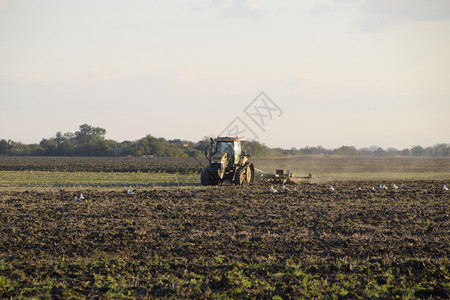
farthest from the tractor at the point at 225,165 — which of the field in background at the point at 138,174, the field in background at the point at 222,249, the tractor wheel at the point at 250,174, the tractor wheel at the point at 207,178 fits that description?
the field in background at the point at 222,249

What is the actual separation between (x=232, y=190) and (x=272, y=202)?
12.4 ft

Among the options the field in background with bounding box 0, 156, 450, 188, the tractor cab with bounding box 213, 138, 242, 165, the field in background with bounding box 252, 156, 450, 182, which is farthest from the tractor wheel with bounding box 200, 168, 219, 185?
the field in background with bounding box 252, 156, 450, 182

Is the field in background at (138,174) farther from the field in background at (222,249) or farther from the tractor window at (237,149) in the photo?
the field in background at (222,249)

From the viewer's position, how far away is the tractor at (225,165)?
75.9ft

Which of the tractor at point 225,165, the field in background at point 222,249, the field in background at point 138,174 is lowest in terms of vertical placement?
the field in background at point 222,249

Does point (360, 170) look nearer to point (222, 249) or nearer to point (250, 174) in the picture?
point (250, 174)

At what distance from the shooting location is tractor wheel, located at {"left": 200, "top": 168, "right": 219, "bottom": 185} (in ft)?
77.0

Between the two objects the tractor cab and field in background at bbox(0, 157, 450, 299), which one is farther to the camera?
the tractor cab

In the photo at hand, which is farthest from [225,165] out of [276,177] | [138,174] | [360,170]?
[360,170]

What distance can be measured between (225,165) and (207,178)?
1078 millimetres

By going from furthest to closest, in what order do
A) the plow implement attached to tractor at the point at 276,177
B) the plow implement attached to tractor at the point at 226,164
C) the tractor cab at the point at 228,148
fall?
the plow implement attached to tractor at the point at 276,177, the tractor cab at the point at 228,148, the plow implement attached to tractor at the point at 226,164

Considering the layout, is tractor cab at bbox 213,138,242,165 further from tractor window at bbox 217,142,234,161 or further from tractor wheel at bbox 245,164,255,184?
tractor wheel at bbox 245,164,255,184

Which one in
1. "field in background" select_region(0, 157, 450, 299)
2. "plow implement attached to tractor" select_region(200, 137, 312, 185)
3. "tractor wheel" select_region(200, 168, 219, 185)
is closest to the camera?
"field in background" select_region(0, 157, 450, 299)

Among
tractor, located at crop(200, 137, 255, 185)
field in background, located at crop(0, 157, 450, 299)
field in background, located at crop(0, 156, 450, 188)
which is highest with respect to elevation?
tractor, located at crop(200, 137, 255, 185)
